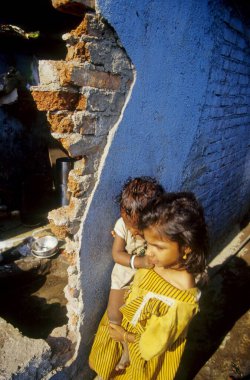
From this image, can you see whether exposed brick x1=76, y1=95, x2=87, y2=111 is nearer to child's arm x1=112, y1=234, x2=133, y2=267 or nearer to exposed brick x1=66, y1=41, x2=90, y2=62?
exposed brick x1=66, y1=41, x2=90, y2=62

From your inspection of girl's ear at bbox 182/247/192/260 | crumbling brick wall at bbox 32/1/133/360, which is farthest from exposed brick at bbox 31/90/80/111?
girl's ear at bbox 182/247/192/260

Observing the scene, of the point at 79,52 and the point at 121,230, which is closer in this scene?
the point at 79,52

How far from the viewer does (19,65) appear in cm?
→ 542

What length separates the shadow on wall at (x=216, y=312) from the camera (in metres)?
2.78

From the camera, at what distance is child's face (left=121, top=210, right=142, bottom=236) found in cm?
180

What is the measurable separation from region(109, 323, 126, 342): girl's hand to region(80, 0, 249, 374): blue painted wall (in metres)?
0.23

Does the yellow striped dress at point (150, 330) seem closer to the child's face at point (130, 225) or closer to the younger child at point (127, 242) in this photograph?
the younger child at point (127, 242)

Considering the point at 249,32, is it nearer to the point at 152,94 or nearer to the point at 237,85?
the point at 237,85

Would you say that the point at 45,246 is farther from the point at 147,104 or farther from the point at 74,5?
the point at 74,5

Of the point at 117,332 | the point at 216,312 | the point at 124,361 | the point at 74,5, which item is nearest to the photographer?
the point at 74,5

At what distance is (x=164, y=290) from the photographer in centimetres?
164

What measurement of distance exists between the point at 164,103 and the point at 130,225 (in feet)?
3.16

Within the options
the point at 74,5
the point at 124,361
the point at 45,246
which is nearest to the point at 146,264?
the point at 124,361

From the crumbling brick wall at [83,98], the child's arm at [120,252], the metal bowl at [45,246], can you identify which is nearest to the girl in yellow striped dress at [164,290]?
the child's arm at [120,252]
